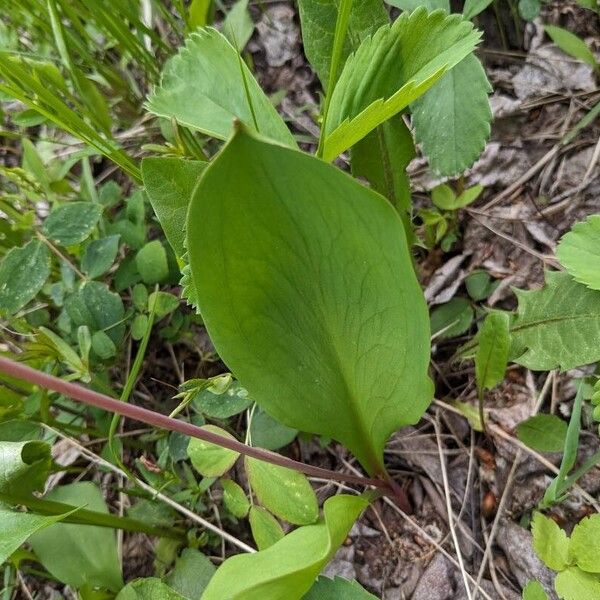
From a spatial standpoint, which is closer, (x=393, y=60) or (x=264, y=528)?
(x=393, y=60)

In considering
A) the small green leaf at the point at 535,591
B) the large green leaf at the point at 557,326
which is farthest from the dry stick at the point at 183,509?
the large green leaf at the point at 557,326

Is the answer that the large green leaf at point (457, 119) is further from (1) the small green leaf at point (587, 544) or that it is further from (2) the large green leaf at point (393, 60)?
(1) the small green leaf at point (587, 544)

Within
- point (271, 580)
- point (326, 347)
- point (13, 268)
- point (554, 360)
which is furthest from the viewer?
point (13, 268)

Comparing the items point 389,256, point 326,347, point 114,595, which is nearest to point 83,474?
point 114,595

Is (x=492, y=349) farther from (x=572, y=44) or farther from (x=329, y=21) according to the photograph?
(x=572, y=44)

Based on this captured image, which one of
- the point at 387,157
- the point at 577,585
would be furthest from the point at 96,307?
the point at 577,585

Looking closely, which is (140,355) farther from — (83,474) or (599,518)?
(599,518)

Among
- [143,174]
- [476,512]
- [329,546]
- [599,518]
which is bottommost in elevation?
[476,512]
